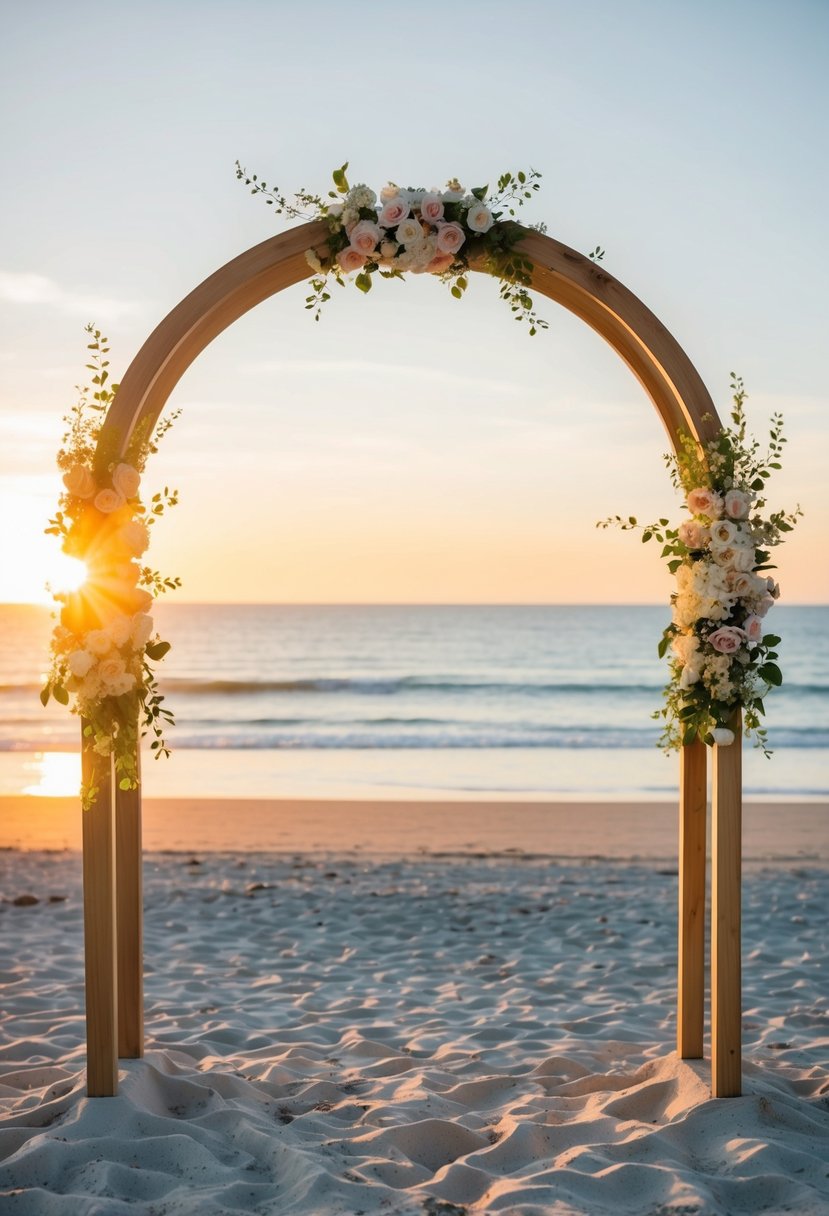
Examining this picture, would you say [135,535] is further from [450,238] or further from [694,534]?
[694,534]

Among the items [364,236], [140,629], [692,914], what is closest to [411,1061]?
[692,914]

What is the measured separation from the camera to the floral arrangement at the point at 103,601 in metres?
A: 3.27

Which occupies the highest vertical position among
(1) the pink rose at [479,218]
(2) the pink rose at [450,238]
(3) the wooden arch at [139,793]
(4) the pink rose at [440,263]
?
(1) the pink rose at [479,218]

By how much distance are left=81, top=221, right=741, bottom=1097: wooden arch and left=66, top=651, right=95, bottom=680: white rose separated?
285 millimetres

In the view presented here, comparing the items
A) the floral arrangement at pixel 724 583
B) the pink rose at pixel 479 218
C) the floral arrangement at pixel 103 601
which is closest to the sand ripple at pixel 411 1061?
the floral arrangement at pixel 103 601

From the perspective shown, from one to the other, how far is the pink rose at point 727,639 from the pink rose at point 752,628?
0.08 feet

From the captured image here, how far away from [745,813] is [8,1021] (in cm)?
701

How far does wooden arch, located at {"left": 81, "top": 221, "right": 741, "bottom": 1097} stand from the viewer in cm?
329

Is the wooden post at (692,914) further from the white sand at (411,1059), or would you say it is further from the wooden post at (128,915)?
the wooden post at (128,915)

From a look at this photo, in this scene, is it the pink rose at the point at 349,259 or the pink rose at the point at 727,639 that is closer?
the pink rose at the point at 727,639

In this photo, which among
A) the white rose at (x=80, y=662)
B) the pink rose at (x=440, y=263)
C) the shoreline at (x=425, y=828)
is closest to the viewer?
the white rose at (x=80, y=662)

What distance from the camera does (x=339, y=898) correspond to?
6387 mm

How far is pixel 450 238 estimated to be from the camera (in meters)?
3.50

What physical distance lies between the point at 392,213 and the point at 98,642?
5.54 ft
